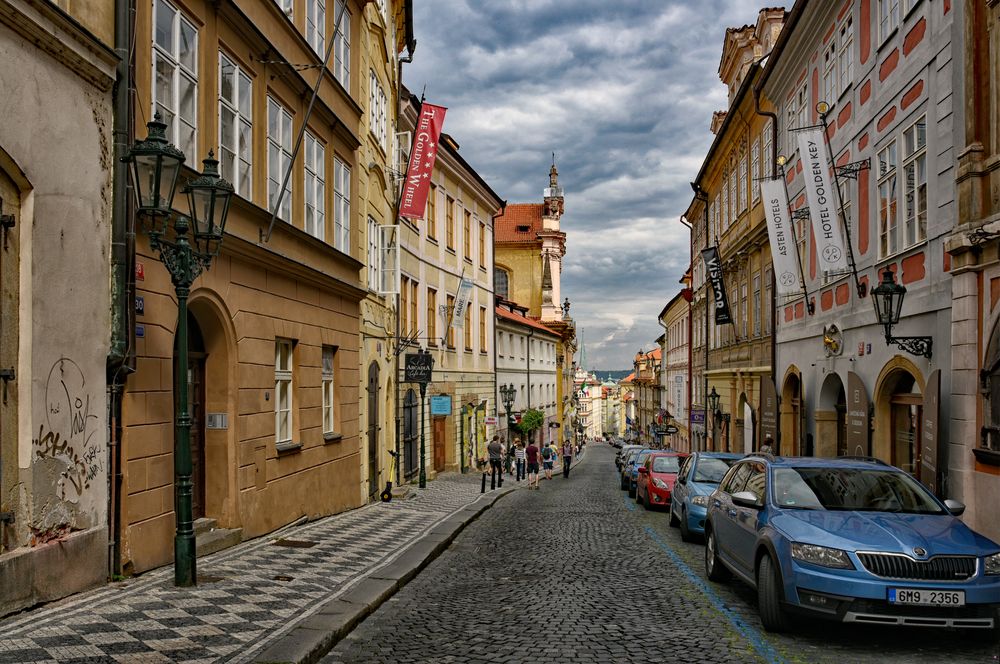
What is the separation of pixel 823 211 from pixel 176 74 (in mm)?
11841

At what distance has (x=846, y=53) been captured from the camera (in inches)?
734

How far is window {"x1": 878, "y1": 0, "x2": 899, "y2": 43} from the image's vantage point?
1547 centimetres

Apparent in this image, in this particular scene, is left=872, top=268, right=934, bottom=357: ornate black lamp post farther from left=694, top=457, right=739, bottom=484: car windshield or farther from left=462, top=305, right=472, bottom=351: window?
left=462, top=305, right=472, bottom=351: window

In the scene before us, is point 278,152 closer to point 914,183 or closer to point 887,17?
point 914,183

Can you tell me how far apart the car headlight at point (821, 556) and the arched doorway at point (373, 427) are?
46.1 ft

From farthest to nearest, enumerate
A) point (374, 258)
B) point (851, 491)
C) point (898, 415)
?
point (374, 258) → point (898, 415) → point (851, 491)

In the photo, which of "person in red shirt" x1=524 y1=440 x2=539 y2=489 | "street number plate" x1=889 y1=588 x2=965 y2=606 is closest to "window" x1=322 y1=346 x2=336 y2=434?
"street number plate" x1=889 y1=588 x2=965 y2=606

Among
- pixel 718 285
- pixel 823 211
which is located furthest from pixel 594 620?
pixel 718 285

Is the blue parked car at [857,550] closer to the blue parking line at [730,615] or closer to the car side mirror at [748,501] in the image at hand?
the car side mirror at [748,501]

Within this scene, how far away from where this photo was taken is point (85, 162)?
8.41 meters

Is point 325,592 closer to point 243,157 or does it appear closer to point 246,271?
point 246,271

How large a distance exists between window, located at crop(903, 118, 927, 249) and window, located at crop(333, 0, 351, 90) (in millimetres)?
10382

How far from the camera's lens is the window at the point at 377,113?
68.0ft

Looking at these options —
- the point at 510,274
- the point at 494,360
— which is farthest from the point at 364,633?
the point at 510,274
